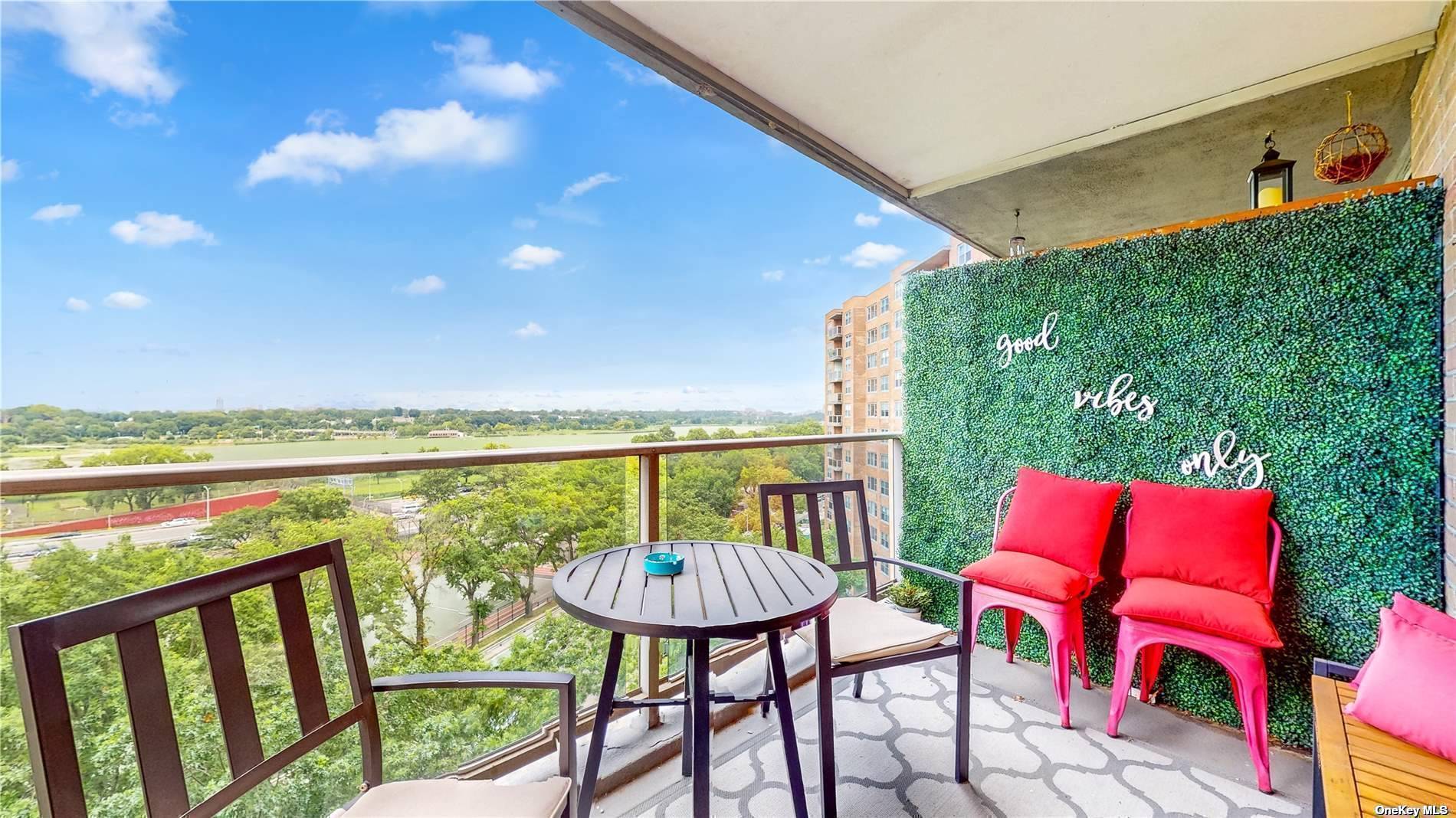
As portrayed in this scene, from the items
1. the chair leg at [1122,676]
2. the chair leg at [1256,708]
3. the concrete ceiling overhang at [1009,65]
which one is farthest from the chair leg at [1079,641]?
the concrete ceiling overhang at [1009,65]

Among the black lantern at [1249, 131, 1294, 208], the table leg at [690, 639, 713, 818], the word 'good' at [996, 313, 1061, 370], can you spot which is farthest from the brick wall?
the table leg at [690, 639, 713, 818]

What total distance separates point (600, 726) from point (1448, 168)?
11.2 feet

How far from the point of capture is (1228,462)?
238 centimetres

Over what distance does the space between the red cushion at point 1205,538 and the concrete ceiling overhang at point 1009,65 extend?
Answer: 1959mm

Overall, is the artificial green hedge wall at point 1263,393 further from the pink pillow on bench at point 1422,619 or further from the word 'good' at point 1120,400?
the pink pillow on bench at point 1422,619

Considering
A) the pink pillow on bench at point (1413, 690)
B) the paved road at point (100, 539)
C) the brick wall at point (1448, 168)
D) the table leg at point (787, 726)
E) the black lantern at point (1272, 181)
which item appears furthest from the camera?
the black lantern at point (1272, 181)

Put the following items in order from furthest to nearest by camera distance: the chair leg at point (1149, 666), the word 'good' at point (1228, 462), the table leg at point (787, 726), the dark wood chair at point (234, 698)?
1. the chair leg at point (1149, 666)
2. the word 'good' at point (1228, 462)
3. the table leg at point (787, 726)
4. the dark wood chair at point (234, 698)

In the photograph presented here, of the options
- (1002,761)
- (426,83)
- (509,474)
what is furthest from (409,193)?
(1002,761)

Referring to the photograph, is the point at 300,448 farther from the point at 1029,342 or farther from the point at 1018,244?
the point at 1018,244

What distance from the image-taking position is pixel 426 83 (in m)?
7.49

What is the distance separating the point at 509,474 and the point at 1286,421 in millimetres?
3140

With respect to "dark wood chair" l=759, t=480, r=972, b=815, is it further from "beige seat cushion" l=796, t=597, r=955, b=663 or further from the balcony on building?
the balcony on building

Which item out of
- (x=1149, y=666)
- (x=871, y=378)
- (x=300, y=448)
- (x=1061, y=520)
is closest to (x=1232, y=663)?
(x=1149, y=666)

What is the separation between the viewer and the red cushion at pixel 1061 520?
2533 mm
